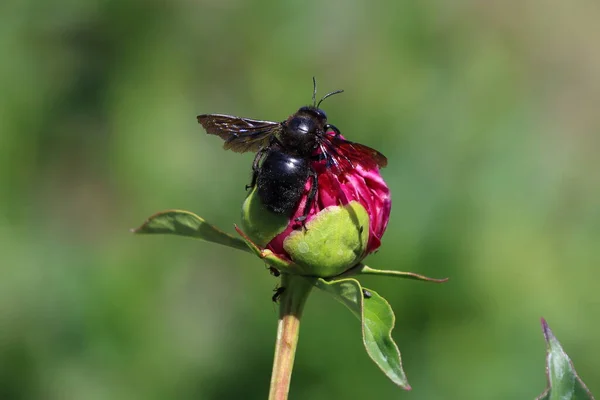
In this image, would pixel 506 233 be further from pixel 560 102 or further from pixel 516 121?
pixel 560 102

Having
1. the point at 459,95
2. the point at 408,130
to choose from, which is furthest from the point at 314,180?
the point at 459,95

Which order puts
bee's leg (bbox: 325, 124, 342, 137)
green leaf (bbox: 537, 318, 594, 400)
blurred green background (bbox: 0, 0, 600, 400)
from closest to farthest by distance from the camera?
green leaf (bbox: 537, 318, 594, 400)
bee's leg (bbox: 325, 124, 342, 137)
blurred green background (bbox: 0, 0, 600, 400)

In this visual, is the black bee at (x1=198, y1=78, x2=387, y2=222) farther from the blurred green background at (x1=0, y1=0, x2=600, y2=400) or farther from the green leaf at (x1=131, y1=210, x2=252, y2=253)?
the blurred green background at (x1=0, y1=0, x2=600, y2=400)

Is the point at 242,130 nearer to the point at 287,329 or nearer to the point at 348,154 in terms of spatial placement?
the point at 348,154

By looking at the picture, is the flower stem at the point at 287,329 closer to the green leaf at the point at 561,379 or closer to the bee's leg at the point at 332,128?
the bee's leg at the point at 332,128

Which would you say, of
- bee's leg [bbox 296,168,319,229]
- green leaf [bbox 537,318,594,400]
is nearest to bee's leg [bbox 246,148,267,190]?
bee's leg [bbox 296,168,319,229]

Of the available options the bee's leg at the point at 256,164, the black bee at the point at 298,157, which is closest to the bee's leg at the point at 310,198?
the black bee at the point at 298,157

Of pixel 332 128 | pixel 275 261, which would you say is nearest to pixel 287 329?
pixel 275 261
